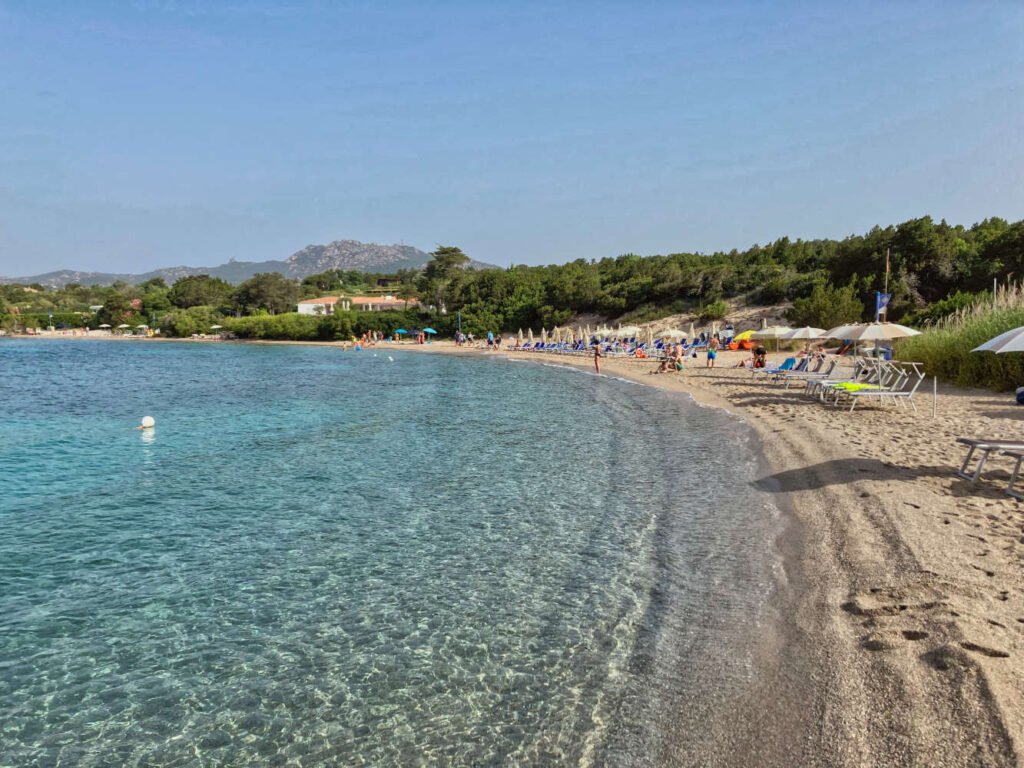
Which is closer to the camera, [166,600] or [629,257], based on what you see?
[166,600]

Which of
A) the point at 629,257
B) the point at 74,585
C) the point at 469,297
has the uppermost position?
the point at 629,257

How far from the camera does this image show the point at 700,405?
1725 centimetres

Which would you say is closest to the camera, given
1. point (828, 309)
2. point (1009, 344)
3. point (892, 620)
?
point (892, 620)

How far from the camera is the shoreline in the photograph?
139 inches

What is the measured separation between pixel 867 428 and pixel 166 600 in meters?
11.1

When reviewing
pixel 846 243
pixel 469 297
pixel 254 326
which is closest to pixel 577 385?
pixel 846 243

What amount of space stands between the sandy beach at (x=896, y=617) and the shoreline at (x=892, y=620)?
0.01m

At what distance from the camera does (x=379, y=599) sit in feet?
19.0

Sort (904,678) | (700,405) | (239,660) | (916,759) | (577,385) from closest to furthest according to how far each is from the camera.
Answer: (916,759) < (904,678) < (239,660) < (700,405) < (577,385)

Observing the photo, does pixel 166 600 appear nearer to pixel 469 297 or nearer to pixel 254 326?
pixel 469 297

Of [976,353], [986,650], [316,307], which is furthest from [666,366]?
[316,307]

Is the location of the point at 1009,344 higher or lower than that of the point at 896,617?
higher

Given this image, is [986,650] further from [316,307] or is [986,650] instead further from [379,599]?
[316,307]

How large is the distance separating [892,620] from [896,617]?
5 centimetres
